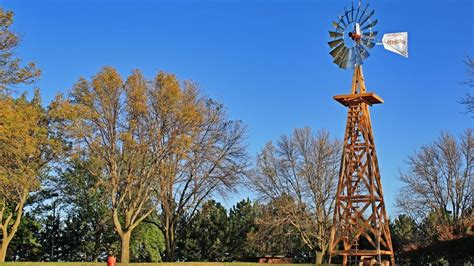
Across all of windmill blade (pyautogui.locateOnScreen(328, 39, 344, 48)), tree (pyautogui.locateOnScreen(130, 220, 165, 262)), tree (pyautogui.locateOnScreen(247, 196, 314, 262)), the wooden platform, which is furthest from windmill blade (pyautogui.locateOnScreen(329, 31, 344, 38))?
tree (pyautogui.locateOnScreen(130, 220, 165, 262))

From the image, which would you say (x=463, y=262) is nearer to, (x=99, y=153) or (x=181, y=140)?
(x=181, y=140)

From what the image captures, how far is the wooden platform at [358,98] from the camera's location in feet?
78.5

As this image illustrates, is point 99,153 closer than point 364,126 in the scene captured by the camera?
No

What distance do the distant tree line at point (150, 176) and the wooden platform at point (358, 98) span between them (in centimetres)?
769

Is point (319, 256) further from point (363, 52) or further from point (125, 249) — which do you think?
point (363, 52)

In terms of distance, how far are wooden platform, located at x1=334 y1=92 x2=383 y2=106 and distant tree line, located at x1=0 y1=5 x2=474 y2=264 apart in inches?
303

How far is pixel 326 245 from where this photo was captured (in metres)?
35.8

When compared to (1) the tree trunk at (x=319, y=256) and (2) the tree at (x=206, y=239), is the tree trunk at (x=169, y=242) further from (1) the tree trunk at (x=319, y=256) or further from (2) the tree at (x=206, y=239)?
(2) the tree at (x=206, y=239)

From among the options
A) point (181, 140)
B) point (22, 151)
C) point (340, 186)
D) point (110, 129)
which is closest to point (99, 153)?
point (110, 129)

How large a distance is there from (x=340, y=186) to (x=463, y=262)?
11111 mm

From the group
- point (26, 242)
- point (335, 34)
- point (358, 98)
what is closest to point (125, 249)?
point (358, 98)

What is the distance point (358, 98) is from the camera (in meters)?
24.1

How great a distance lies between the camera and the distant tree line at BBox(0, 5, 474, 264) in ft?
87.4

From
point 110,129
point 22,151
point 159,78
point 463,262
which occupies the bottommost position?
point 463,262
